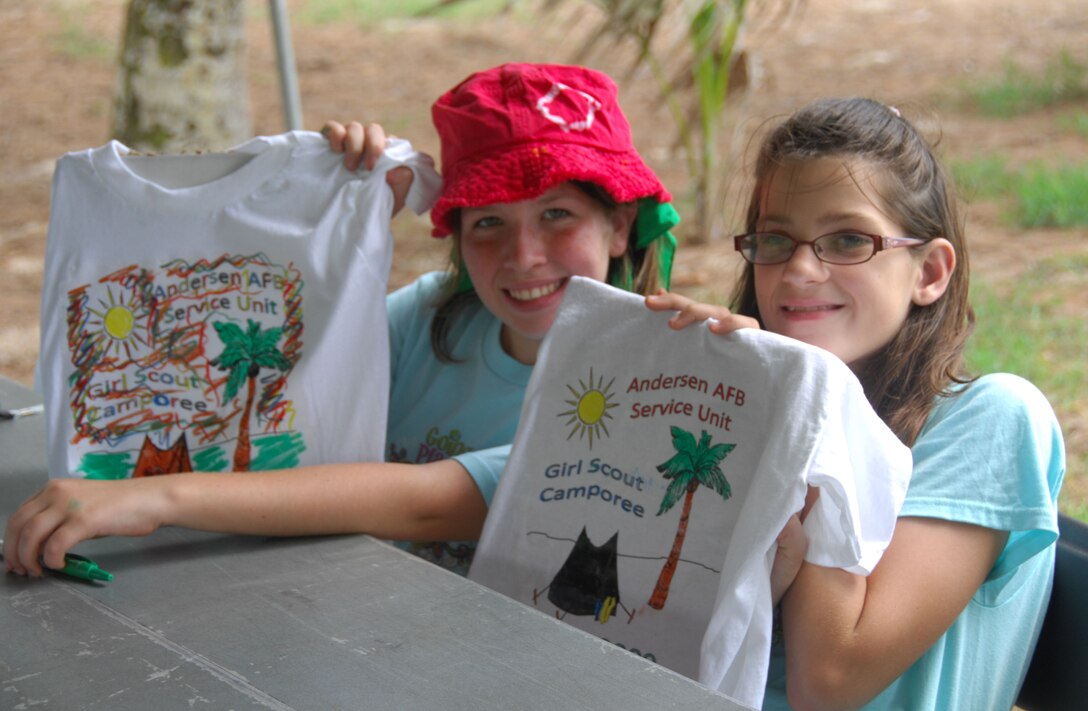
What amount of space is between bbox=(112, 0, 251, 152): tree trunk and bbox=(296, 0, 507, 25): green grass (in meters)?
7.56

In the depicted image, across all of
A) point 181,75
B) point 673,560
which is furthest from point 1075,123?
point 673,560

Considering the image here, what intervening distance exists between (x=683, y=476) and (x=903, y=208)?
561 millimetres

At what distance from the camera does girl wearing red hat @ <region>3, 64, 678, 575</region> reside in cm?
172

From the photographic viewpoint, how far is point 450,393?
215 centimetres

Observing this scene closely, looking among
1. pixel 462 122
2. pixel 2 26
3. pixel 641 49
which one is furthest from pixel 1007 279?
pixel 2 26

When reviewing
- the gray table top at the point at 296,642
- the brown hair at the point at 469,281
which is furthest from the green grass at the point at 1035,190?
the gray table top at the point at 296,642

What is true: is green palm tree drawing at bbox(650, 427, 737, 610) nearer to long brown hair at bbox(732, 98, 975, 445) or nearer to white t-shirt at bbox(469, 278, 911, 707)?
white t-shirt at bbox(469, 278, 911, 707)

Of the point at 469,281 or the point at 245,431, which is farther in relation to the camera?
the point at 469,281

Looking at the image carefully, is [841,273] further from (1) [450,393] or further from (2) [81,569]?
(2) [81,569]

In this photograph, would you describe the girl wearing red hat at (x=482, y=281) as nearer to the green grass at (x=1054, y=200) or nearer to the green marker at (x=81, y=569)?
the green marker at (x=81, y=569)

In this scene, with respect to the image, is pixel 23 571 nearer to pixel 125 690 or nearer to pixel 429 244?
pixel 125 690

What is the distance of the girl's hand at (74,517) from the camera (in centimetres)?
152

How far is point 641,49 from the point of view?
532 centimetres

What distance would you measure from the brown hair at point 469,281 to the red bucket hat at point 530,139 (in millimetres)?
95
